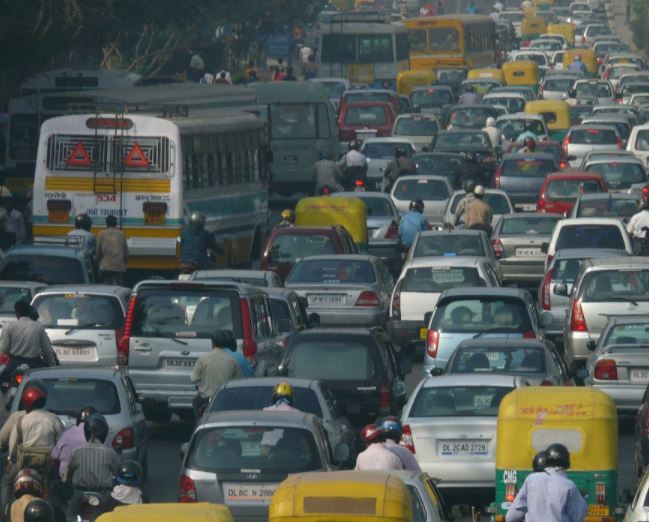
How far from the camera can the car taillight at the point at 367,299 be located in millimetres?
29281

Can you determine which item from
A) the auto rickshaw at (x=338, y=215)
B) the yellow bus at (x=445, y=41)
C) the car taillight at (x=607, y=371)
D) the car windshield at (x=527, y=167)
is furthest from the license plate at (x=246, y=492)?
the yellow bus at (x=445, y=41)

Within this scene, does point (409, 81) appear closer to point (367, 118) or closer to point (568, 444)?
point (367, 118)

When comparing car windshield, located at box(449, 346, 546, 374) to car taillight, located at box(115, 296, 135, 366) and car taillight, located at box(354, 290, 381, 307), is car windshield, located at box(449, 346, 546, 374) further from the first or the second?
car taillight, located at box(354, 290, 381, 307)

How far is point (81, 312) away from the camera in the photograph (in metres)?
23.7

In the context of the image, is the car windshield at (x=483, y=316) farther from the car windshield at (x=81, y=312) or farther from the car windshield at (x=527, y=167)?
the car windshield at (x=527, y=167)

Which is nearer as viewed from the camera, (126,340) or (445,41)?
(126,340)

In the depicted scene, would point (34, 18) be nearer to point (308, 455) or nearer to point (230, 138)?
point (230, 138)

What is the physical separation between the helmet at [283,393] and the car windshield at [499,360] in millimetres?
3697

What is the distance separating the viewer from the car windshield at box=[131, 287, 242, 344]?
21938mm

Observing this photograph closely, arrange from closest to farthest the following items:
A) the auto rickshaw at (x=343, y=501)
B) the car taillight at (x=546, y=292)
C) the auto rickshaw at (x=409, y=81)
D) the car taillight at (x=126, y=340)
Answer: the auto rickshaw at (x=343, y=501) → the car taillight at (x=126, y=340) → the car taillight at (x=546, y=292) → the auto rickshaw at (x=409, y=81)

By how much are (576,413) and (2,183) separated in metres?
24.2

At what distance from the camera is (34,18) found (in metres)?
38.4

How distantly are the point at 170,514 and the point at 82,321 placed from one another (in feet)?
40.1

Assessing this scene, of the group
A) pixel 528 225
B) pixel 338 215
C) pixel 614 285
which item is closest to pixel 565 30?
pixel 338 215
